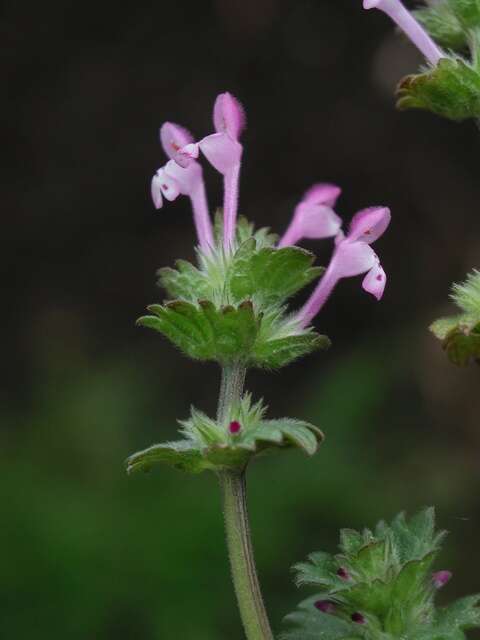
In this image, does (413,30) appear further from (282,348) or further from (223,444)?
(223,444)

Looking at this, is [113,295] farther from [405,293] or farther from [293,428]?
[293,428]

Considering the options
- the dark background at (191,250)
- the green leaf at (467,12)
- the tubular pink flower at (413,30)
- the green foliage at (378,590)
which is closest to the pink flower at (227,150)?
the tubular pink flower at (413,30)

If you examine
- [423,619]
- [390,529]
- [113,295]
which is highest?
[113,295]

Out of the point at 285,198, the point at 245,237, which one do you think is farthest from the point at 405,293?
the point at 245,237

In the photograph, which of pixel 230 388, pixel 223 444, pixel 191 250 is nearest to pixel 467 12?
pixel 230 388

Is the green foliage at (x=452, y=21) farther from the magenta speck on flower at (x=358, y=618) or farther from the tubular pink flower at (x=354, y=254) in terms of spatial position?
the magenta speck on flower at (x=358, y=618)
